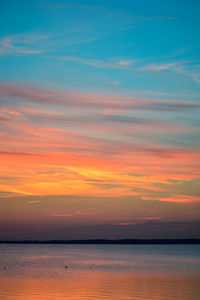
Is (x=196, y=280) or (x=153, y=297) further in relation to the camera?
(x=196, y=280)

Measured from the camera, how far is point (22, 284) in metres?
36.8

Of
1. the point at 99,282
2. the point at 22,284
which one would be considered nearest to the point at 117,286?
the point at 99,282

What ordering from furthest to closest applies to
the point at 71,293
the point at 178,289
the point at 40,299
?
the point at 178,289 → the point at 71,293 → the point at 40,299

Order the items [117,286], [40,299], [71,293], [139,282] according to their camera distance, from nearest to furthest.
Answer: [40,299] < [71,293] < [117,286] < [139,282]

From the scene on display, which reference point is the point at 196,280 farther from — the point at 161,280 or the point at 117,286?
the point at 117,286

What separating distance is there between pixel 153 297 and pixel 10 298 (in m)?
9.85

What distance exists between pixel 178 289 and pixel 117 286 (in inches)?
209

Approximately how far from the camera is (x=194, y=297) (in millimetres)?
29547

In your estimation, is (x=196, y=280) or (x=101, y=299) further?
(x=196, y=280)

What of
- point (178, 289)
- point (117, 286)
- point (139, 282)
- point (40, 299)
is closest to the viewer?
point (40, 299)

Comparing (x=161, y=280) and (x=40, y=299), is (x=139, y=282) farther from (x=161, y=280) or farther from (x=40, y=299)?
(x=40, y=299)

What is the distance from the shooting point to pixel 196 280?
40.2 m

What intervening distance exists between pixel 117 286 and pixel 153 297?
7.03 m

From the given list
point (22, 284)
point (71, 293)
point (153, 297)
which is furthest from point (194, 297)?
point (22, 284)
